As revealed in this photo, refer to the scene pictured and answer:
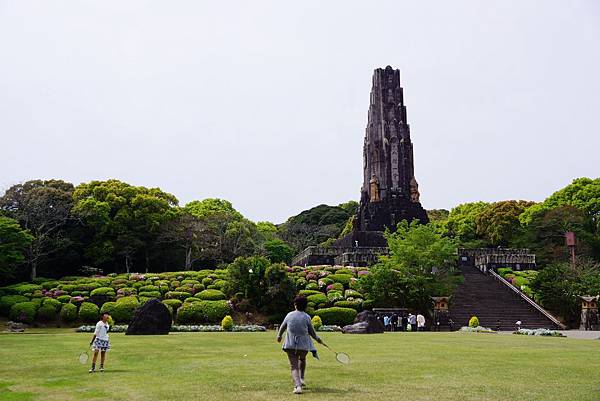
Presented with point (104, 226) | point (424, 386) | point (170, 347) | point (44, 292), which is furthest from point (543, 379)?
point (104, 226)

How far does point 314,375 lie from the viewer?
10781mm

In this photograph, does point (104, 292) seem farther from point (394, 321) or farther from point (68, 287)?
point (394, 321)

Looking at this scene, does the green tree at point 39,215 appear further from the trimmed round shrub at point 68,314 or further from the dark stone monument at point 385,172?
the dark stone monument at point 385,172

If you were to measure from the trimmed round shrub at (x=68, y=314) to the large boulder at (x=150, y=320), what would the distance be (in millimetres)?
10794

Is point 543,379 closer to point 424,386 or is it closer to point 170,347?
point 424,386

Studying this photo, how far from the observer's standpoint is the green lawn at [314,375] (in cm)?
855

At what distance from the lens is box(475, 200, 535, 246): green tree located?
65.7m

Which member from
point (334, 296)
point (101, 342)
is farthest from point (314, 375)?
point (334, 296)

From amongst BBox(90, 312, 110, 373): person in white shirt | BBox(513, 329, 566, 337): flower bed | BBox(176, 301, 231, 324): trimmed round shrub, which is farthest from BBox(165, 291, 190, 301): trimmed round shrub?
BBox(90, 312, 110, 373): person in white shirt

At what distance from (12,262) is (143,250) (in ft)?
52.0

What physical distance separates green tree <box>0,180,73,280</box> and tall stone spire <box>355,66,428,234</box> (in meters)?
27.2

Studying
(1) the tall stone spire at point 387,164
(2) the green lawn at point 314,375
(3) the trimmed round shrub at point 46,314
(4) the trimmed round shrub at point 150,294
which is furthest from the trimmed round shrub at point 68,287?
(1) the tall stone spire at point 387,164

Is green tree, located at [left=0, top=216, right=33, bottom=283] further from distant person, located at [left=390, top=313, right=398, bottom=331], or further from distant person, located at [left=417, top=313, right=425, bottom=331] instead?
distant person, located at [left=417, top=313, right=425, bottom=331]

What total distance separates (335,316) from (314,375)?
72.6 feet
